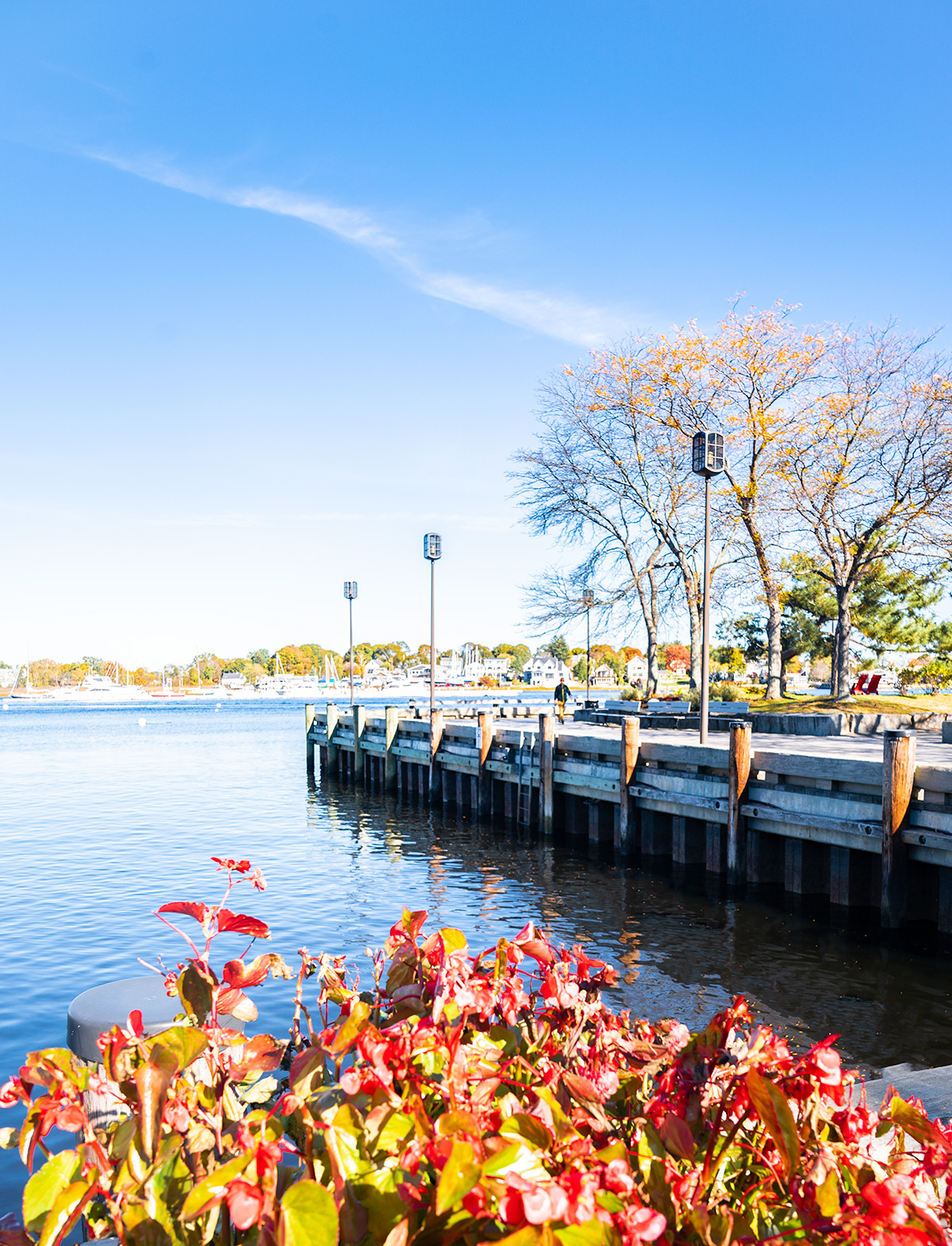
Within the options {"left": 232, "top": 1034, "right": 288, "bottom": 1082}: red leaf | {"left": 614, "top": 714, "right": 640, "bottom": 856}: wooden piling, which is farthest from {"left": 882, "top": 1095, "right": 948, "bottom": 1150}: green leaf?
{"left": 614, "top": 714, "right": 640, "bottom": 856}: wooden piling

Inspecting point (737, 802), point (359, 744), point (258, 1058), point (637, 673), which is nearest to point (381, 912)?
point (737, 802)

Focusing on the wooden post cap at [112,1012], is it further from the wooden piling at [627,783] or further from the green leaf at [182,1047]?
the wooden piling at [627,783]

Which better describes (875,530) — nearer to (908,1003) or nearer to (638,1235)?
(908,1003)

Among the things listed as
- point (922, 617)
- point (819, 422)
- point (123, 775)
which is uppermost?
point (819, 422)

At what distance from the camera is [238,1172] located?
5.35ft

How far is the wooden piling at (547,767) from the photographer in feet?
60.2

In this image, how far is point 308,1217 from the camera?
1469 mm

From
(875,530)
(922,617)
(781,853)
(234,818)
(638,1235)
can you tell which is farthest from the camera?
(922,617)

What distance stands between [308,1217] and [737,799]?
12.4 meters

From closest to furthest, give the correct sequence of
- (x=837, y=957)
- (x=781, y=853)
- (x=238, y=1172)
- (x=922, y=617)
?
(x=238, y=1172), (x=837, y=957), (x=781, y=853), (x=922, y=617)

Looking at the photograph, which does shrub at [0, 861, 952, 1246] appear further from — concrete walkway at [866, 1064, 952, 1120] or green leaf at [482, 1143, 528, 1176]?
concrete walkway at [866, 1064, 952, 1120]

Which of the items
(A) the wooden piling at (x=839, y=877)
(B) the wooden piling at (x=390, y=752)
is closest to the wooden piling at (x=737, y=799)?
(A) the wooden piling at (x=839, y=877)

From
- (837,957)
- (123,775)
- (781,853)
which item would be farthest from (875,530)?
(123,775)

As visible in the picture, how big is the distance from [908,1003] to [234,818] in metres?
17.8
